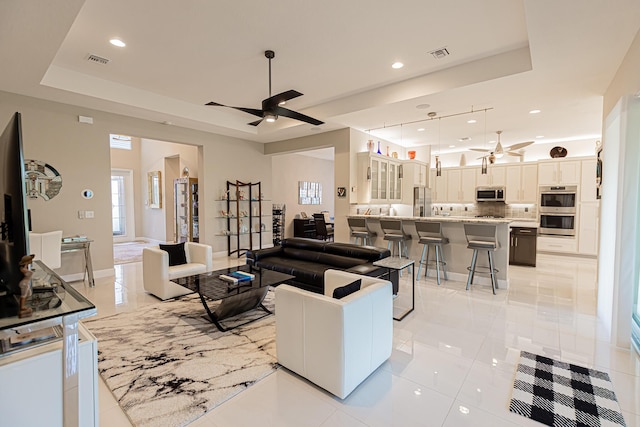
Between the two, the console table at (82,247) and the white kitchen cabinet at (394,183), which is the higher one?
the white kitchen cabinet at (394,183)

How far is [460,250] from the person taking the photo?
16.9 ft

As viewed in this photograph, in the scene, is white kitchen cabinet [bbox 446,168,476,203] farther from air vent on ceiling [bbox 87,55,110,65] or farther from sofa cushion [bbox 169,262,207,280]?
air vent on ceiling [bbox 87,55,110,65]

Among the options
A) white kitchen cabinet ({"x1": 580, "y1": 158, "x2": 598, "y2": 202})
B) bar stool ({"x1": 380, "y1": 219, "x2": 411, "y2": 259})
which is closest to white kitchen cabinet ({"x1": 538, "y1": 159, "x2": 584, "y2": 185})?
white kitchen cabinet ({"x1": 580, "y1": 158, "x2": 598, "y2": 202})

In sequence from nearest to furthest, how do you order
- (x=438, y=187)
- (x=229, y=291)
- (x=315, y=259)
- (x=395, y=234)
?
(x=229, y=291) → (x=315, y=259) → (x=395, y=234) → (x=438, y=187)

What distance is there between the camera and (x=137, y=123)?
568cm

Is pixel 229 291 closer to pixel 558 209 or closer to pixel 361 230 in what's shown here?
pixel 361 230

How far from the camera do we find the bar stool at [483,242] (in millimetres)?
4480

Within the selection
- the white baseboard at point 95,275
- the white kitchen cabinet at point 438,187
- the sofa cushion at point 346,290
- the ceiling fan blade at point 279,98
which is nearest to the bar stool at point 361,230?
the ceiling fan blade at point 279,98

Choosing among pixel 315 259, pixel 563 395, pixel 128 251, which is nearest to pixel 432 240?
pixel 315 259

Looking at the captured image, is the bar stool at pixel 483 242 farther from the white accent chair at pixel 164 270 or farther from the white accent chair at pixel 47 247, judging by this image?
the white accent chair at pixel 47 247

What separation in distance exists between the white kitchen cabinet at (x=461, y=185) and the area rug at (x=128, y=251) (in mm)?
8607

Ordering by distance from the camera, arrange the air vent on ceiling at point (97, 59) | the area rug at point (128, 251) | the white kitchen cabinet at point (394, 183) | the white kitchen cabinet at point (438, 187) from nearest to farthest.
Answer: the air vent on ceiling at point (97, 59), the area rug at point (128, 251), the white kitchen cabinet at point (394, 183), the white kitchen cabinet at point (438, 187)

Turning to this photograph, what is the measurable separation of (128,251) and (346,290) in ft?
25.5

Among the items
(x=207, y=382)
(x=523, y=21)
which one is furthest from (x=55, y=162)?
(x=523, y=21)
